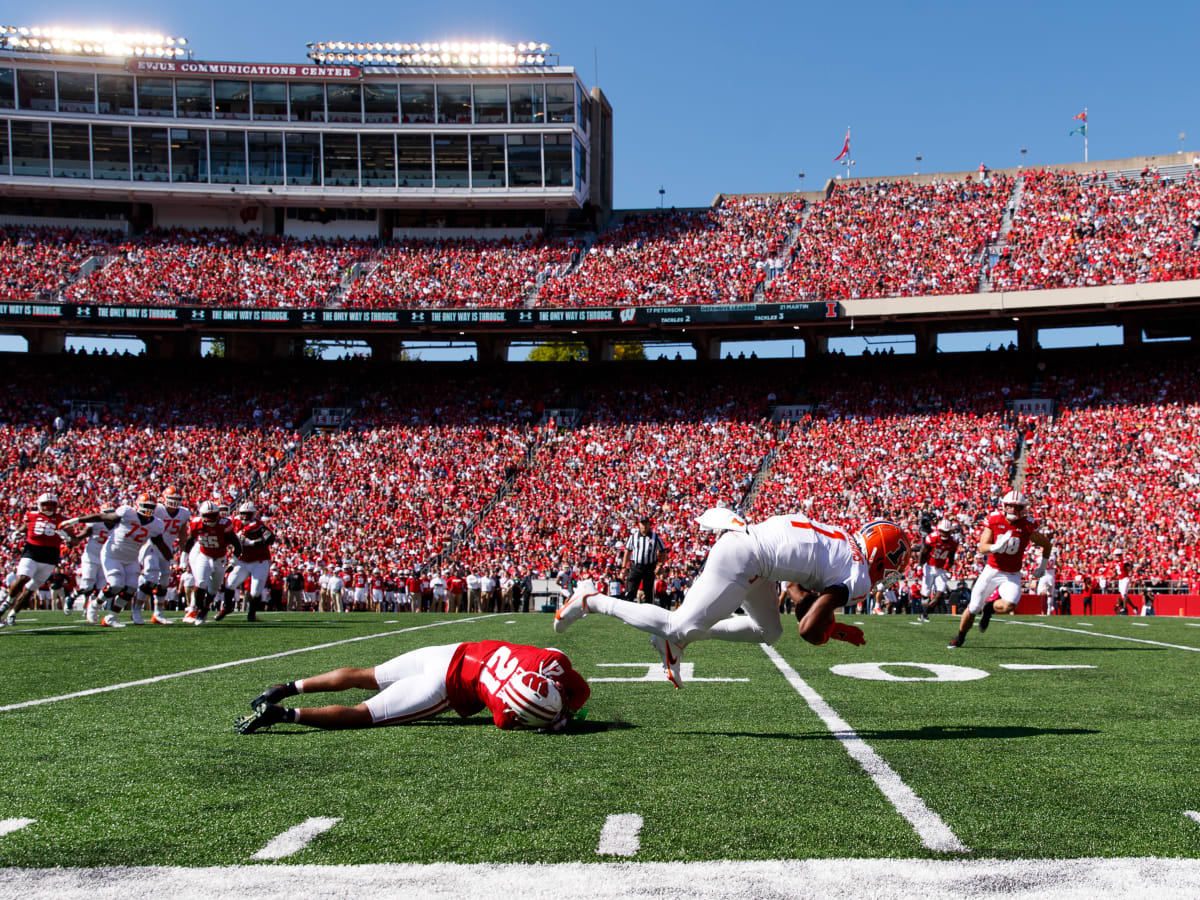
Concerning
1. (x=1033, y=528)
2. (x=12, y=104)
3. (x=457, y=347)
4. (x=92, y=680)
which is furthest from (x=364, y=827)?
(x=12, y=104)

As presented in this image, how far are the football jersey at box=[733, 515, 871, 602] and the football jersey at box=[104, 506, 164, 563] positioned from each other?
10409mm

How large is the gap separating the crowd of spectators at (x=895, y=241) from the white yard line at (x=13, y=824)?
31823 mm

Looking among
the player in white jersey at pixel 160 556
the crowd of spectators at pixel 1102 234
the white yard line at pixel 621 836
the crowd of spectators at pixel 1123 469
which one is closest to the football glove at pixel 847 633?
the white yard line at pixel 621 836

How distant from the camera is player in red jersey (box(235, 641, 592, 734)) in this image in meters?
5.19

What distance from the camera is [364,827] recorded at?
348 centimetres

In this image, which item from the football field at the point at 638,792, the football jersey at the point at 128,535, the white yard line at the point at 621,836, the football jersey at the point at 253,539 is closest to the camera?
the football field at the point at 638,792

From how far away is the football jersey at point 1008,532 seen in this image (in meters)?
11.0

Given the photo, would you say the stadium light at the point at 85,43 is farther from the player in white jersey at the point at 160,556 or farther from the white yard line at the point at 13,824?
the white yard line at the point at 13,824

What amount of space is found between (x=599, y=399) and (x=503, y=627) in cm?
2153

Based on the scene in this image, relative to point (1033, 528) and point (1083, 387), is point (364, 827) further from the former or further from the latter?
point (1083, 387)

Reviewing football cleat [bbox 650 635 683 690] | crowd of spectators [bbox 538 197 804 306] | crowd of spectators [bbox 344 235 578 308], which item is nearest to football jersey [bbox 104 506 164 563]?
football cleat [bbox 650 635 683 690]

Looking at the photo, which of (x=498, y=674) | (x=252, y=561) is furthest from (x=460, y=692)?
(x=252, y=561)

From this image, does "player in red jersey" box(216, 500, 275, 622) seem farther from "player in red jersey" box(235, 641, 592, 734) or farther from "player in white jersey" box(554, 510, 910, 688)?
"player in white jersey" box(554, 510, 910, 688)

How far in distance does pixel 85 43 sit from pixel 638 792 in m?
46.1
